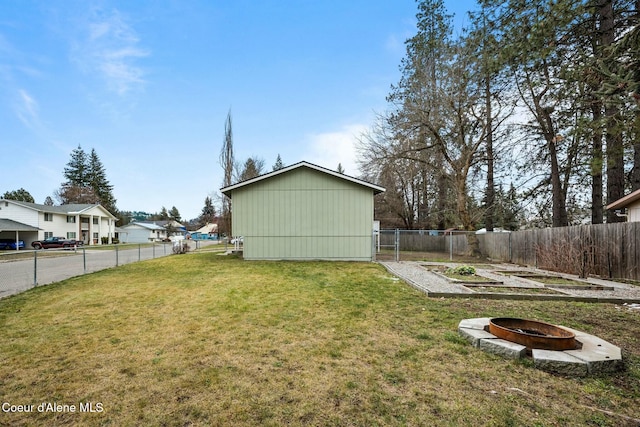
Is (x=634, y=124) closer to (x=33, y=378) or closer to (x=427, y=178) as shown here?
(x=33, y=378)

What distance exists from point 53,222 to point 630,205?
44.9 meters

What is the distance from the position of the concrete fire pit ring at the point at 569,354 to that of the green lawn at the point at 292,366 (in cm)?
12

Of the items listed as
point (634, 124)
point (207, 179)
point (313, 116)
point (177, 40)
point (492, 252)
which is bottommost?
point (492, 252)

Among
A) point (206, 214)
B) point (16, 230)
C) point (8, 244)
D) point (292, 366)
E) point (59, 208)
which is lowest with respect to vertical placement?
point (8, 244)

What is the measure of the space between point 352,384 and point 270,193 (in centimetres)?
1076

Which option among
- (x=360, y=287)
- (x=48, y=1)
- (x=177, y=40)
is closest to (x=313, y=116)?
(x=177, y=40)

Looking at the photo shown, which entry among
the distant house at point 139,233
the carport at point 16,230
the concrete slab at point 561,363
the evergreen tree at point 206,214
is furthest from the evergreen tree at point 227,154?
the evergreen tree at point 206,214

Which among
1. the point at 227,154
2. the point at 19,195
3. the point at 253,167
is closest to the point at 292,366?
the point at 227,154

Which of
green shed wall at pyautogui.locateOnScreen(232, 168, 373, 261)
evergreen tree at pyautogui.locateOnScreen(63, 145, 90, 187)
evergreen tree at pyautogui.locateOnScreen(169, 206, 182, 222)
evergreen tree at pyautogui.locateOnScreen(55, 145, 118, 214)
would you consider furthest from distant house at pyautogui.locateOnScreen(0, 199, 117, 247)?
evergreen tree at pyautogui.locateOnScreen(169, 206, 182, 222)

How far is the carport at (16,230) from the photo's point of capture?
24925mm

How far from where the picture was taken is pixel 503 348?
312 centimetres

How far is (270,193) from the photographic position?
1274 centimetres

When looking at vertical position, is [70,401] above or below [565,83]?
below

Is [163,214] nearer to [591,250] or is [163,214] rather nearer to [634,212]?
[591,250]
